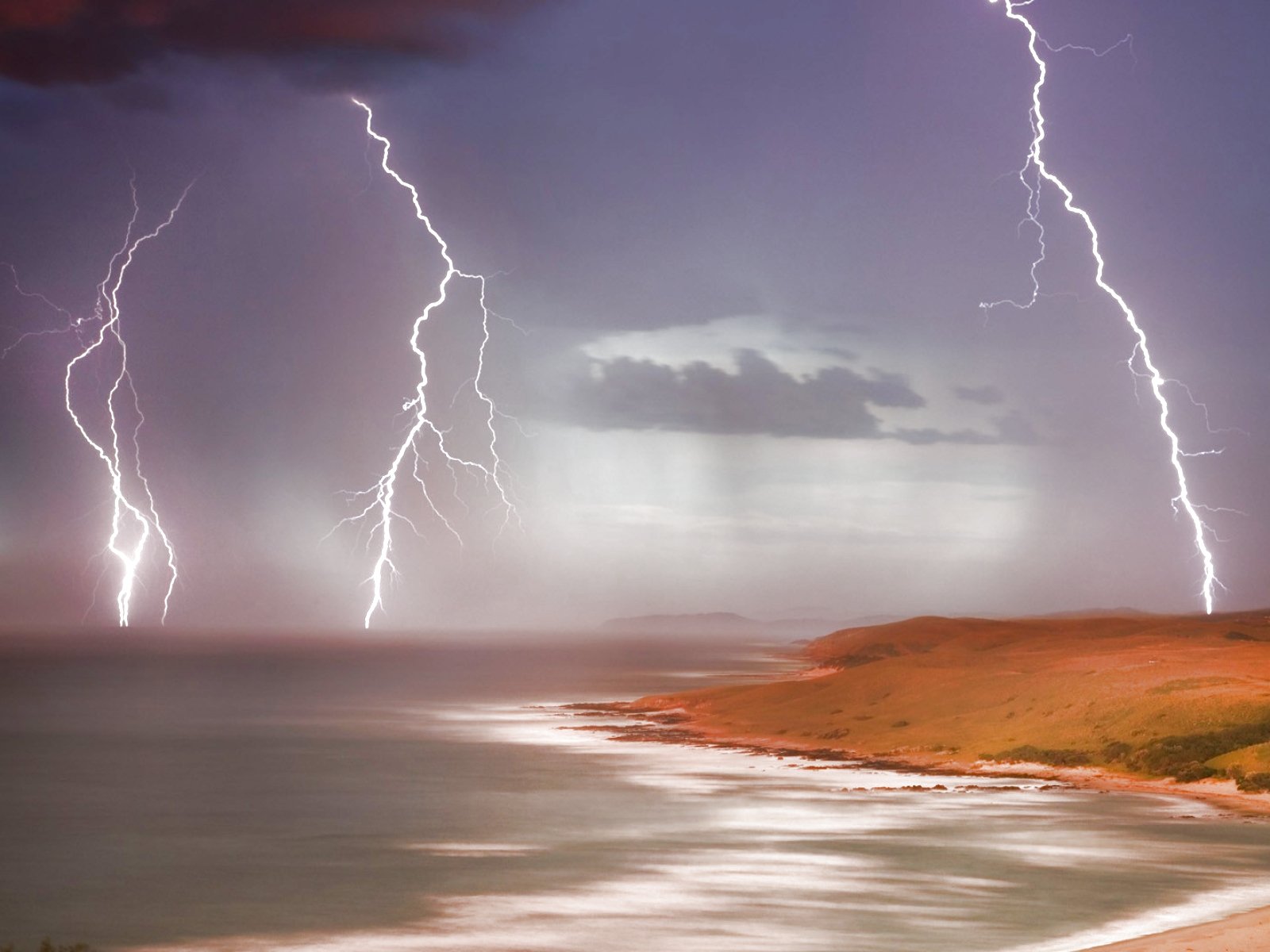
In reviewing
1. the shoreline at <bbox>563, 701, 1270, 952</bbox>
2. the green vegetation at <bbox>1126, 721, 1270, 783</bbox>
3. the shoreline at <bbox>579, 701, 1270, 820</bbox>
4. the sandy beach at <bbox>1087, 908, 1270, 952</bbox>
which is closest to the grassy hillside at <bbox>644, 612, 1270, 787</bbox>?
the green vegetation at <bbox>1126, 721, 1270, 783</bbox>

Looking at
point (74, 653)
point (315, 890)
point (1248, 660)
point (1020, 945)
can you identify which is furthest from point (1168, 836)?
point (74, 653)

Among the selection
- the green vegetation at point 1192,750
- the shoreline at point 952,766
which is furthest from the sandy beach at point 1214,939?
the green vegetation at point 1192,750

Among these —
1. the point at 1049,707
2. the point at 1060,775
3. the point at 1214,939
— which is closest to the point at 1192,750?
the point at 1060,775

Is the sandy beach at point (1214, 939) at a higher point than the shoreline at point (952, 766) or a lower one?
lower

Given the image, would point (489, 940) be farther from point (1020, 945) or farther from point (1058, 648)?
point (1058, 648)

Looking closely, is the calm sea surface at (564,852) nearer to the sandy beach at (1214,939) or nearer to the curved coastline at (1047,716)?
the sandy beach at (1214,939)

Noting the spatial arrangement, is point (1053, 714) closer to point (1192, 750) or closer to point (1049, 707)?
point (1049, 707)
